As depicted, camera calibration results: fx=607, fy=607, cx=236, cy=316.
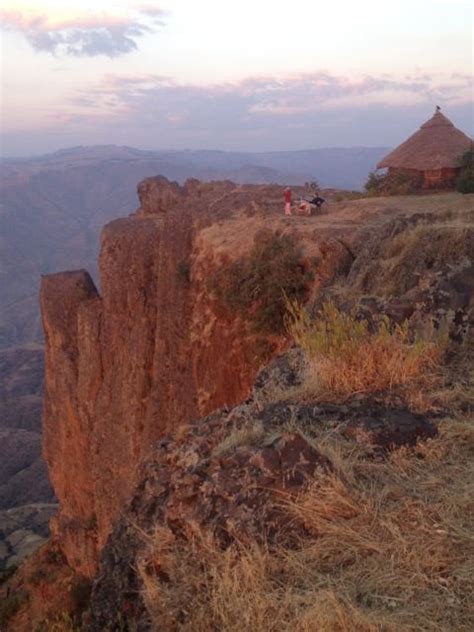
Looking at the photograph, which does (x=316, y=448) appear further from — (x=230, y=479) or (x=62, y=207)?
(x=62, y=207)

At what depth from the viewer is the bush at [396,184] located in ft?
58.3

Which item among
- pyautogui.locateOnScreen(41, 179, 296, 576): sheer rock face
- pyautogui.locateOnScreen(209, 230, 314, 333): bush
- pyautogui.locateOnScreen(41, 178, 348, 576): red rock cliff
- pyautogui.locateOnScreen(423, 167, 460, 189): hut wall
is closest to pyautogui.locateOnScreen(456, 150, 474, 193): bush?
pyautogui.locateOnScreen(423, 167, 460, 189): hut wall

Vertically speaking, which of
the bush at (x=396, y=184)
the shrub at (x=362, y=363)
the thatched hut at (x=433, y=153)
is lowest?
the shrub at (x=362, y=363)

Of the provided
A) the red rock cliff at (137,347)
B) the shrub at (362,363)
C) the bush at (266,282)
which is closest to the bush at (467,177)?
the red rock cliff at (137,347)

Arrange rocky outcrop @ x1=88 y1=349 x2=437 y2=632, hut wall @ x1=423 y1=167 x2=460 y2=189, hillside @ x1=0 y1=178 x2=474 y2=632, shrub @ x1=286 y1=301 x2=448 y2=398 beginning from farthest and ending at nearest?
hut wall @ x1=423 y1=167 x2=460 y2=189, shrub @ x1=286 y1=301 x2=448 y2=398, rocky outcrop @ x1=88 y1=349 x2=437 y2=632, hillside @ x1=0 y1=178 x2=474 y2=632

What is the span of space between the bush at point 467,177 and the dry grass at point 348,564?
13646 mm

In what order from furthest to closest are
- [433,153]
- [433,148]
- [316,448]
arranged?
[433,148] → [433,153] → [316,448]

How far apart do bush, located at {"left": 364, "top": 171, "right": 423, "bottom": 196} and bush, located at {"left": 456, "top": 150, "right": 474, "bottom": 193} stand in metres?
1.65

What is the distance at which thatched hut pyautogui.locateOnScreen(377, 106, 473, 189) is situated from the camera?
17.7m

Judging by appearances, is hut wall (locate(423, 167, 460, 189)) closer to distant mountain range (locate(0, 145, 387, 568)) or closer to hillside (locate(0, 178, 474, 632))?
hillside (locate(0, 178, 474, 632))

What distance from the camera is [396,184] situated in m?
18.3

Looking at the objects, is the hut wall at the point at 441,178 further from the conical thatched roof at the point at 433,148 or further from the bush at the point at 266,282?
the bush at the point at 266,282

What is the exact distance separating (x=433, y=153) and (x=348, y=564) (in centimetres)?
1741

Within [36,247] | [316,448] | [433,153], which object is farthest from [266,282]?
[36,247]
